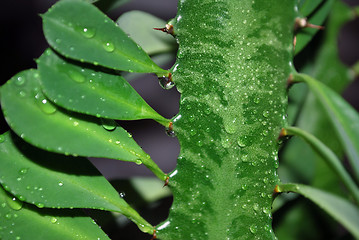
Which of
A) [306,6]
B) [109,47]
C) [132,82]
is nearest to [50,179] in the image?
[109,47]

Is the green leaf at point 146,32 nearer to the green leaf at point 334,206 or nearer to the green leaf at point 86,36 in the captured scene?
the green leaf at point 86,36

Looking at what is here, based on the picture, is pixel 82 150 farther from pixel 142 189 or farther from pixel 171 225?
pixel 142 189

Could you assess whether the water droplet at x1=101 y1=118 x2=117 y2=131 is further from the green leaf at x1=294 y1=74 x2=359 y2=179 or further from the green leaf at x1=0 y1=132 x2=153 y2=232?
the green leaf at x1=294 y1=74 x2=359 y2=179

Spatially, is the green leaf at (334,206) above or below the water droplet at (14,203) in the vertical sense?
below

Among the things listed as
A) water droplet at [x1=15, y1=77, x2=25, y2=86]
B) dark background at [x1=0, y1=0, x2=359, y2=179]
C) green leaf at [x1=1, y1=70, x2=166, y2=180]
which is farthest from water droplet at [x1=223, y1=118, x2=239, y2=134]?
dark background at [x1=0, y1=0, x2=359, y2=179]

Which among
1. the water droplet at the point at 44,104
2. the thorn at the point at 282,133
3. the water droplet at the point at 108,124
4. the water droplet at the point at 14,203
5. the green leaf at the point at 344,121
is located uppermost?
the water droplet at the point at 44,104

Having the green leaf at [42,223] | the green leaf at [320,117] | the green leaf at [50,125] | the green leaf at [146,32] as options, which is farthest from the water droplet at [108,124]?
the green leaf at [320,117]

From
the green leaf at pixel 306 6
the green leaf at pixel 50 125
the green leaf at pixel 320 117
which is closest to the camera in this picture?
the green leaf at pixel 50 125
